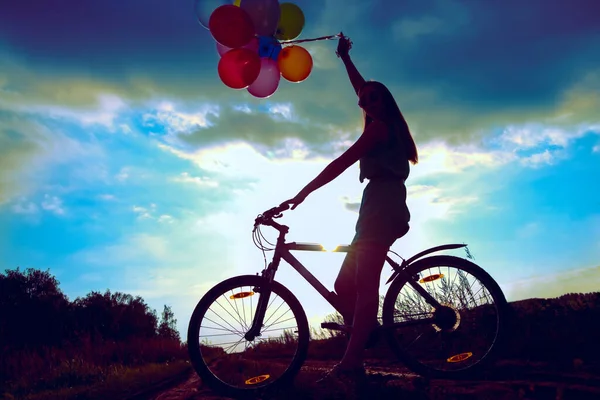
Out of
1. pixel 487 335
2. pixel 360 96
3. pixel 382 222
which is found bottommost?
pixel 487 335

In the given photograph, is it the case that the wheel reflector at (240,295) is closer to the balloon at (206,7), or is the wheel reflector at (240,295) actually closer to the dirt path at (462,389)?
the dirt path at (462,389)

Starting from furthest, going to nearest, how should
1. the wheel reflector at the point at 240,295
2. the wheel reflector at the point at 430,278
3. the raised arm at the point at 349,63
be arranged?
the raised arm at the point at 349,63, the wheel reflector at the point at 430,278, the wheel reflector at the point at 240,295

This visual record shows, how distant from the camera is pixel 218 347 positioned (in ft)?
14.3

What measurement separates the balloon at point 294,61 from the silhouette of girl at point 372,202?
1.73m

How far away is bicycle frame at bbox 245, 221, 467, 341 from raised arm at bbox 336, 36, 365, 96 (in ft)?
5.78

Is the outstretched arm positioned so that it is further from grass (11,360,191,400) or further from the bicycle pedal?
grass (11,360,191,400)

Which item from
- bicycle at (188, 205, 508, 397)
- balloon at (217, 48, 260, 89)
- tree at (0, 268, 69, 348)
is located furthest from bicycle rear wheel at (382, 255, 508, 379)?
tree at (0, 268, 69, 348)

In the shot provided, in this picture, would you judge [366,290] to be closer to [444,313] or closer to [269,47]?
[444,313]

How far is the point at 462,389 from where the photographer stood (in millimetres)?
3629

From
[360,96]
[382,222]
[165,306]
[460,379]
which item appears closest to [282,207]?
[382,222]

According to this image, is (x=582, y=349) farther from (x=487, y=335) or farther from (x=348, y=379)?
(x=348, y=379)

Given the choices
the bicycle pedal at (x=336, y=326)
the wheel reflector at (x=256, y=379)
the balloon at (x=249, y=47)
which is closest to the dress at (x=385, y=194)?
the bicycle pedal at (x=336, y=326)

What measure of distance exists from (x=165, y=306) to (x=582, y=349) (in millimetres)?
12636

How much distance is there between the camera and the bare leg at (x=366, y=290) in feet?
→ 13.3
